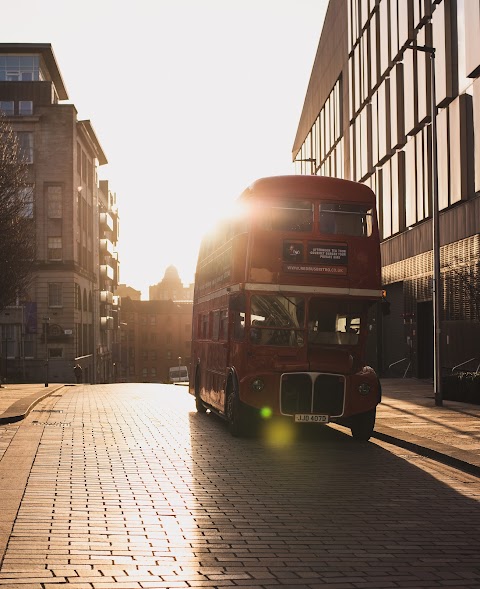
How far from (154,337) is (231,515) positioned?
511 ft

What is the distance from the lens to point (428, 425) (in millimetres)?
18641

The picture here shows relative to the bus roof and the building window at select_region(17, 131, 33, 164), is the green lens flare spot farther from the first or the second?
the building window at select_region(17, 131, 33, 164)

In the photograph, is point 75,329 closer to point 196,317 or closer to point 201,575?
point 196,317

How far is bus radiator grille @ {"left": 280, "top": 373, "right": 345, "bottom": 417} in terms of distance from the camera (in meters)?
16.5

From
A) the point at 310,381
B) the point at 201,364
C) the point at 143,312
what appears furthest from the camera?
the point at 143,312

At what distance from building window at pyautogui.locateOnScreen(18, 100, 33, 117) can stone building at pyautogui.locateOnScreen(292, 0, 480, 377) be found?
2888cm

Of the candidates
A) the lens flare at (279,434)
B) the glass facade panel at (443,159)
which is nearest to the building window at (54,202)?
the glass facade panel at (443,159)

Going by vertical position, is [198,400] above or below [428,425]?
above

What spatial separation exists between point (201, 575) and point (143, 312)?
15966 centimetres

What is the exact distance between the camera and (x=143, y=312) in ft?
544

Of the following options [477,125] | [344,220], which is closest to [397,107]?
[477,125]

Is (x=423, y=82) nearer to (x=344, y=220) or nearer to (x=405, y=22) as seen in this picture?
(x=405, y=22)

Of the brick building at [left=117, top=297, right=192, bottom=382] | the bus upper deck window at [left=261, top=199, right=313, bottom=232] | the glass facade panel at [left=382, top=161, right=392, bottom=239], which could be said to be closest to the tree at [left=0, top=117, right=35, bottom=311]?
the glass facade panel at [left=382, top=161, right=392, bottom=239]

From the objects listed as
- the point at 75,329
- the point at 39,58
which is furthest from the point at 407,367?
the point at 39,58
